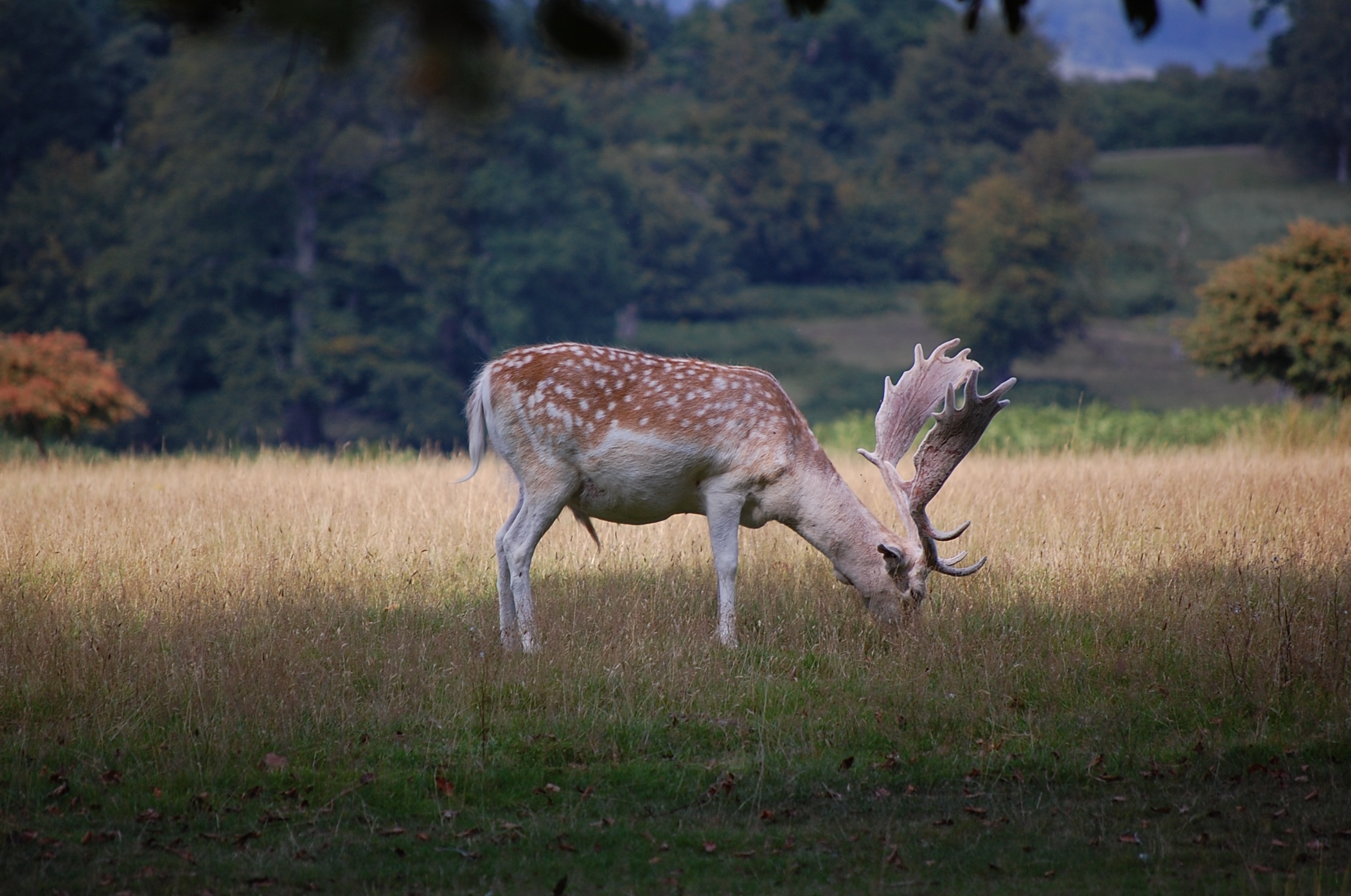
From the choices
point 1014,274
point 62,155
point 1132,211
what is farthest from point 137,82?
point 1132,211

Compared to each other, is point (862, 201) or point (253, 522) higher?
point (862, 201)

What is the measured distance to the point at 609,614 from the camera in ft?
26.2

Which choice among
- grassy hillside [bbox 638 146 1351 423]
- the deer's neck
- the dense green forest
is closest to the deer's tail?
the deer's neck

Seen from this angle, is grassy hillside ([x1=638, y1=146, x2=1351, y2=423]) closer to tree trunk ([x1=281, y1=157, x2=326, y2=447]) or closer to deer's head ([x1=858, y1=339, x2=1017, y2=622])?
tree trunk ([x1=281, y1=157, x2=326, y2=447])

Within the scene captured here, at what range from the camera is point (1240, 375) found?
25562 millimetres

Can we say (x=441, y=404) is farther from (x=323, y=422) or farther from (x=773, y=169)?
(x=773, y=169)

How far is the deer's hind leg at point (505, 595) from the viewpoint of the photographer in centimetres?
756

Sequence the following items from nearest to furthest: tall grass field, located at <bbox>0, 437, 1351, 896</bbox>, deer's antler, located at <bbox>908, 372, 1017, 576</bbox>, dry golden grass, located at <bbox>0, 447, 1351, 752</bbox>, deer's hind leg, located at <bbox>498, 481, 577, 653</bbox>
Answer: tall grass field, located at <bbox>0, 437, 1351, 896</bbox>, dry golden grass, located at <bbox>0, 447, 1351, 752</bbox>, deer's hind leg, located at <bbox>498, 481, 577, 653</bbox>, deer's antler, located at <bbox>908, 372, 1017, 576</bbox>

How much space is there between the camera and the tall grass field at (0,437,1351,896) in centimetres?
495

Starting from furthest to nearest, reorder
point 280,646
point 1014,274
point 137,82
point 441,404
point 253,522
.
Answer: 1. point 1014,274
2. point 137,82
3. point 441,404
4. point 253,522
5. point 280,646

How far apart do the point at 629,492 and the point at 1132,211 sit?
237 feet

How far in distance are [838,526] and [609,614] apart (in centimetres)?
164

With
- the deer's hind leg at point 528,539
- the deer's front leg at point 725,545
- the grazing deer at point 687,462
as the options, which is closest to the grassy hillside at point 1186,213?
the grazing deer at point 687,462

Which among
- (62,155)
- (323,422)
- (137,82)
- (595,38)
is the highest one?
(137,82)
